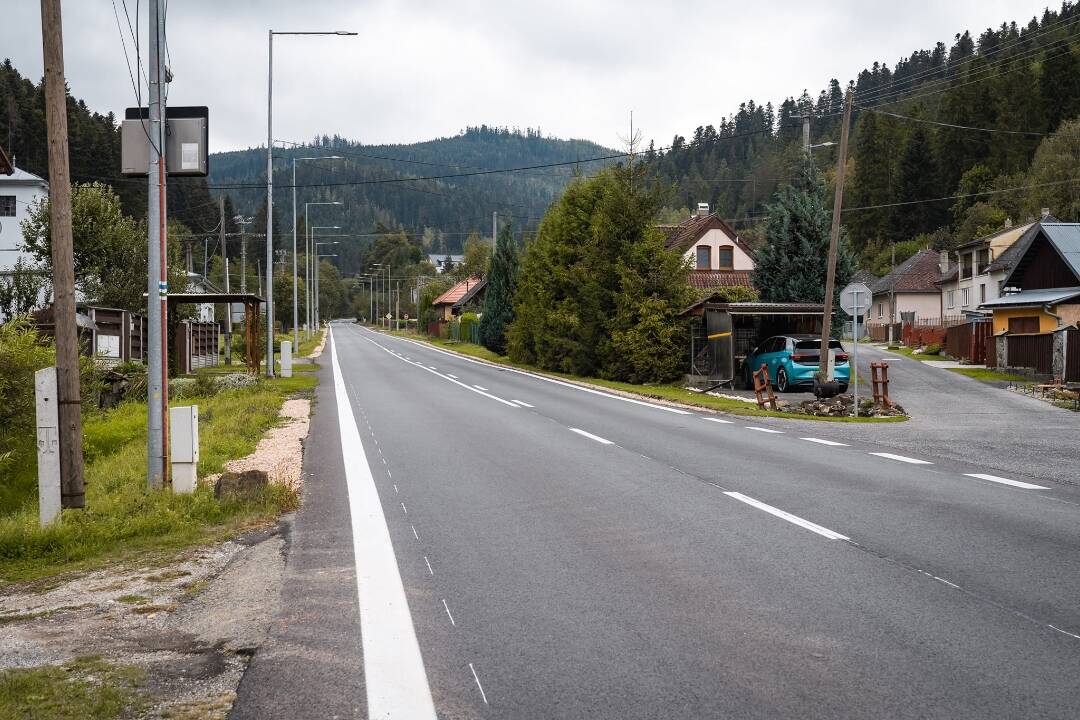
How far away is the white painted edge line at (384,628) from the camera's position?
413 centimetres

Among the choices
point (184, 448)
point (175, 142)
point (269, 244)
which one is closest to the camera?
point (184, 448)

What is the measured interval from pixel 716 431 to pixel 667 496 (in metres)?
7.73

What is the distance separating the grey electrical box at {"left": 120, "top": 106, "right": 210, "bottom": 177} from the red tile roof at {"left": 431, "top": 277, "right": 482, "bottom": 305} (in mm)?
99183

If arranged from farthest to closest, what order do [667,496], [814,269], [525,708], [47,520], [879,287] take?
[879,287] → [814,269] → [667,496] → [47,520] → [525,708]

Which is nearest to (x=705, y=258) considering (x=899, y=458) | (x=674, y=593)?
(x=899, y=458)

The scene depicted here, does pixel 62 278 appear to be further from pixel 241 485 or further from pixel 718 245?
pixel 718 245

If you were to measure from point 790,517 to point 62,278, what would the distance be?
6.95 meters

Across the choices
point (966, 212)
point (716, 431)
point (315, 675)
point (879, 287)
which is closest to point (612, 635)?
point (315, 675)

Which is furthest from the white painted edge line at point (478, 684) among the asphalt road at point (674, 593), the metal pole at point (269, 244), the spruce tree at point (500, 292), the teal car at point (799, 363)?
the spruce tree at point (500, 292)

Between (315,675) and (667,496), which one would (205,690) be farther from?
(667,496)

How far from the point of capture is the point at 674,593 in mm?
5840

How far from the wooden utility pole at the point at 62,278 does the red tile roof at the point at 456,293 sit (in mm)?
100191

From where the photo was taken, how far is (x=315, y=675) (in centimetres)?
447

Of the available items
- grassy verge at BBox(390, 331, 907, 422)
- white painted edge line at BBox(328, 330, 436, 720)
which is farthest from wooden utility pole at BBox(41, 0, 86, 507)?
grassy verge at BBox(390, 331, 907, 422)
